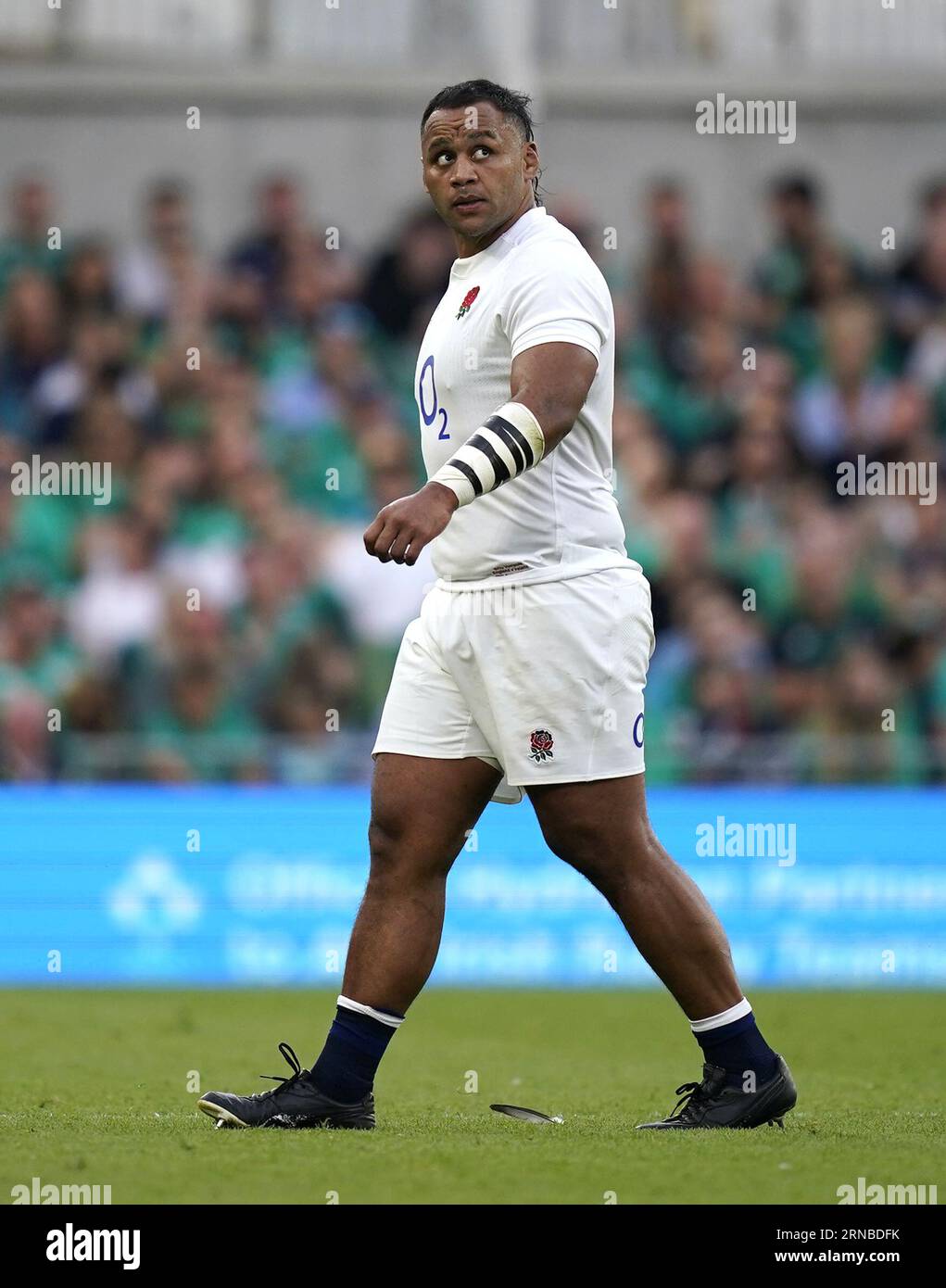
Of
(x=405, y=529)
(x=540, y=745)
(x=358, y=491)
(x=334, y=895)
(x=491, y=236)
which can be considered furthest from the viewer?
(x=358, y=491)

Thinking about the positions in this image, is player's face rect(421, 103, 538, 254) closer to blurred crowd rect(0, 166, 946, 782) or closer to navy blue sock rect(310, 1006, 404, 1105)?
navy blue sock rect(310, 1006, 404, 1105)

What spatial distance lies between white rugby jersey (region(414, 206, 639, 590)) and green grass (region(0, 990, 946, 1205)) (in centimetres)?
144

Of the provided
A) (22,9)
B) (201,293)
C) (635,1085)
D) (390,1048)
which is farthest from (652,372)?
(635,1085)

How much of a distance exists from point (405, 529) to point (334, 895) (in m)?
6.33

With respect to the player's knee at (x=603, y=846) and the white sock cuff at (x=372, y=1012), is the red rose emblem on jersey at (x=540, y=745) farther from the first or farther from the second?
the white sock cuff at (x=372, y=1012)

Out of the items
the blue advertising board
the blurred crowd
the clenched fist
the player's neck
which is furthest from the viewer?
the blurred crowd

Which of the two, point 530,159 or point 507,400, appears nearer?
point 507,400

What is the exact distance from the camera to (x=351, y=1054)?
535cm

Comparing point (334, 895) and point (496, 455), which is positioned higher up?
point (496, 455)

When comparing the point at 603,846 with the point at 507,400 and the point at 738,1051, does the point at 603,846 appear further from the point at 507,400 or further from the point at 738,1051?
the point at 507,400

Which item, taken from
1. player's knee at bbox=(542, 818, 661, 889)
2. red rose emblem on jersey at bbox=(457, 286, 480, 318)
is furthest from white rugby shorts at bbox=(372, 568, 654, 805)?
red rose emblem on jersey at bbox=(457, 286, 480, 318)

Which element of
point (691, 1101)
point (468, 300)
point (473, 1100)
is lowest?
point (473, 1100)

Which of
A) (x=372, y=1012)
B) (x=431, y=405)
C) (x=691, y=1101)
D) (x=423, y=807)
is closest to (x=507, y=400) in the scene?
(x=431, y=405)

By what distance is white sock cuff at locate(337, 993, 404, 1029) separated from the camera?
5.34 meters
